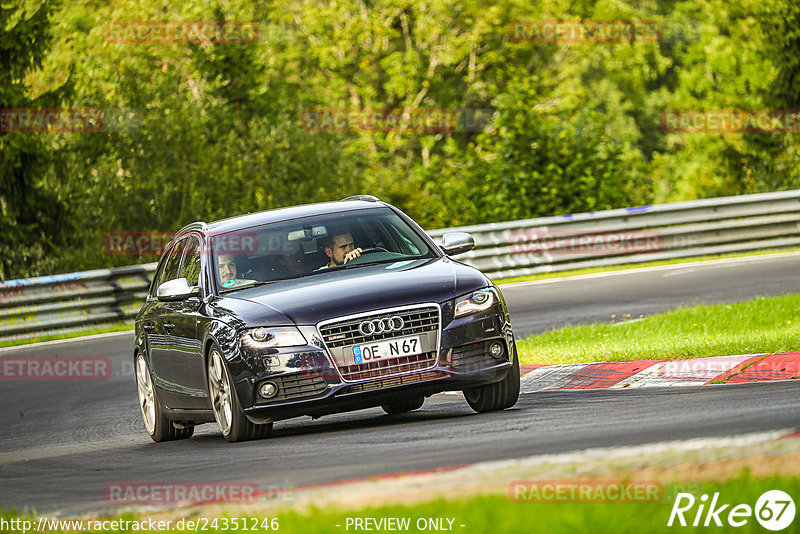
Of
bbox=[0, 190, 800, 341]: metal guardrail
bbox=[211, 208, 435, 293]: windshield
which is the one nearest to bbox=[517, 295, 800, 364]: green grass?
bbox=[211, 208, 435, 293]: windshield

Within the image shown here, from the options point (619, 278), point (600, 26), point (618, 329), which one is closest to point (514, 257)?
point (619, 278)

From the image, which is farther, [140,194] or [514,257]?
[140,194]

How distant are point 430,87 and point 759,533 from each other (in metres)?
42.0

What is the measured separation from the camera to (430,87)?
45750 mm

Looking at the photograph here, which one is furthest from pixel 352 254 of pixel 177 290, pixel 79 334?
pixel 79 334

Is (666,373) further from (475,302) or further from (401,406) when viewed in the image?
(475,302)

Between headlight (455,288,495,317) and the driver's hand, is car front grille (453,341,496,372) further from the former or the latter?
the driver's hand

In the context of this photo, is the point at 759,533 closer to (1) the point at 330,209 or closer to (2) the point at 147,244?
(1) the point at 330,209

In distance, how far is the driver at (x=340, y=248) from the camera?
9836 millimetres

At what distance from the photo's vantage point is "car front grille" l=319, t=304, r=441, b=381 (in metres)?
8.58

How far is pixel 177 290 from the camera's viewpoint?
9.73m

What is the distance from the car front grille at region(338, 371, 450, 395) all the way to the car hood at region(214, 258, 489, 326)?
1.53 feet

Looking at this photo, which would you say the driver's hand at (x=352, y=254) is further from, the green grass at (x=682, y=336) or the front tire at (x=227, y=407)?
the green grass at (x=682, y=336)

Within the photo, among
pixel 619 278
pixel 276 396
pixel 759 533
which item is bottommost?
pixel 619 278
